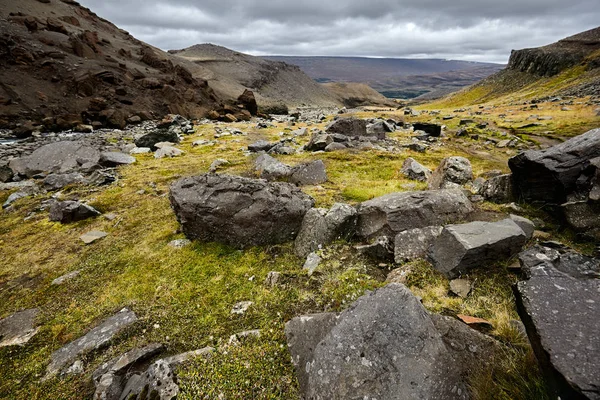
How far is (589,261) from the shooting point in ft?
14.3

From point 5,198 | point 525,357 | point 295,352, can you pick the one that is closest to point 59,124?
point 5,198

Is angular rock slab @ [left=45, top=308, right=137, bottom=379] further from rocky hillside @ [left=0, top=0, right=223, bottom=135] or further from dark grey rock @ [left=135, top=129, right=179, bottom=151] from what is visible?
rocky hillside @ [left=0, top=0, right=223, bottom=135]

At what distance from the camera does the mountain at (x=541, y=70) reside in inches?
3253

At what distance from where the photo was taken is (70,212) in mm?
10844

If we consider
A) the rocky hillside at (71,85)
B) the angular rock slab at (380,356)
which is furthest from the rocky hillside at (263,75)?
the angular rock slab at (380,356)

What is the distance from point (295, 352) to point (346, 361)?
0.98 m

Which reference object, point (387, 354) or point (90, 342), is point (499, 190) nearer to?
point (387, 354)

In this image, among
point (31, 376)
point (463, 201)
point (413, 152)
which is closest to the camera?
point (31, 376)

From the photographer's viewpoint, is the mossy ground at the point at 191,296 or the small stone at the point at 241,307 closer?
the mossy ground at the point at 191,296

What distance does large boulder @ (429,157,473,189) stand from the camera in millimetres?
11336

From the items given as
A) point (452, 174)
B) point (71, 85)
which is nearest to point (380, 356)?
point (452, 174)

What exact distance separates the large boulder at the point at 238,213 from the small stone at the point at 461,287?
14.1 feet

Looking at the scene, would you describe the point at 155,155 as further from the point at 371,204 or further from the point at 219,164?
the point at 371,204

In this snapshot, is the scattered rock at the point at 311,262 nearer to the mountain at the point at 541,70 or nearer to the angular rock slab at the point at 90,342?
the angular rock slab at the point at 90,342
